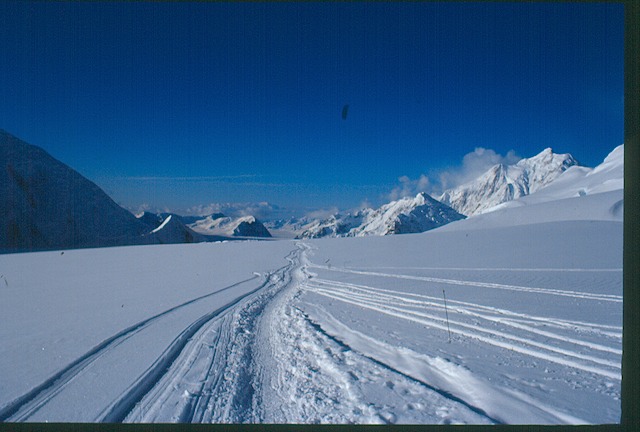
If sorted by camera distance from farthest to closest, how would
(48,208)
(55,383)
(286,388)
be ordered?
(48,208), (55,383), (286,388)

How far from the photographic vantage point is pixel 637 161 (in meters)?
2.21

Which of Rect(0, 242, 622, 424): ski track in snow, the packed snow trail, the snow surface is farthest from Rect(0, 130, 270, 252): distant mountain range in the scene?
the packed snow trail

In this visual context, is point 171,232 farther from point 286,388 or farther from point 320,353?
point 286,388

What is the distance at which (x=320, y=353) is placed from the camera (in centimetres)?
374

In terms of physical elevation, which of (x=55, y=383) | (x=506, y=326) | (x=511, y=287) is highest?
(x=511, y=287)

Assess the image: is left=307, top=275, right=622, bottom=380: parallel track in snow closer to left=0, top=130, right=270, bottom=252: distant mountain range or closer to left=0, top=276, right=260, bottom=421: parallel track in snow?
left=0, top=276, right=260, bottom=421: parallel track in snow

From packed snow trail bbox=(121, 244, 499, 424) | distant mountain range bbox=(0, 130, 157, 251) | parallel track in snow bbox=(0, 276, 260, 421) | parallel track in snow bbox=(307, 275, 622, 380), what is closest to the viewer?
packed snow trail bbox=(121, 244, 499, 424)

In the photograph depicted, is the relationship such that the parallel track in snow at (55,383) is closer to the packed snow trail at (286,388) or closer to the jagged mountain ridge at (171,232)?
the packed snow trail at (286,388)

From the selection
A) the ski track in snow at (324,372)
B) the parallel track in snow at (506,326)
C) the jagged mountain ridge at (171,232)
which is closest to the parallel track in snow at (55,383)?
the ski track in snow at (324,372)

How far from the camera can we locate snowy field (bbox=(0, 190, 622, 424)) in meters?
2.60

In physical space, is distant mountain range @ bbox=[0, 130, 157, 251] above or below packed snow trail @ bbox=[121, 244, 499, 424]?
above

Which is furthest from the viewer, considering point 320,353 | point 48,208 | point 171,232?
point 171,232

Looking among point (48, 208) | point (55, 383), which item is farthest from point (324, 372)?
point (48, 208)

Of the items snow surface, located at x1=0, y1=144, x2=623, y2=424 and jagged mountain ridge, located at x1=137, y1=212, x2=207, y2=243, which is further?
jagged mountain ridge, located at x1=137, y1=212, x2=207, y2=243
